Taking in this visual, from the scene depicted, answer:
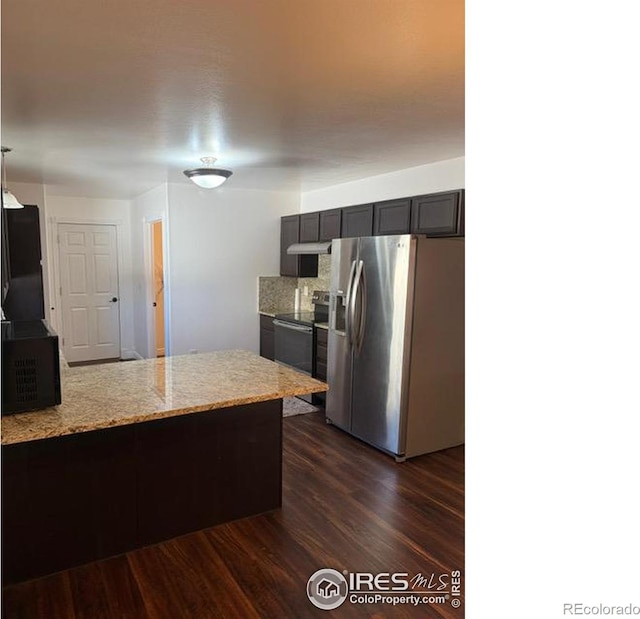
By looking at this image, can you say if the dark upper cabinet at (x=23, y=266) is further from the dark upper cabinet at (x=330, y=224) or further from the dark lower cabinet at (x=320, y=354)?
the dark upper cabinet at (x=330, y=224)

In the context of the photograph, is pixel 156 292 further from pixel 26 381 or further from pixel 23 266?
pixel 26 381

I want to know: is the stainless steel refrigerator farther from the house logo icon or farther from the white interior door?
the white interior door

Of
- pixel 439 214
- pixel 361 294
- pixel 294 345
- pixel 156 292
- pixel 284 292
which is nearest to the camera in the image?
pixel 439 214

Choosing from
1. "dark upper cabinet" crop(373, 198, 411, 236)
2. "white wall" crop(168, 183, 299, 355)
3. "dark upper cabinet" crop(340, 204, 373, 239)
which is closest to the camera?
"dark upper cabinet" crop(373, 198, 411, 236)

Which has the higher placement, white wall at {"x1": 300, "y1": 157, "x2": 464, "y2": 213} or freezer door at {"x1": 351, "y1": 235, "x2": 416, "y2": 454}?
white wall at {"x1": 300, "y1": 157, "x2": 464, "y2": 213}

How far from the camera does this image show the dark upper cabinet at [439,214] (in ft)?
11.7

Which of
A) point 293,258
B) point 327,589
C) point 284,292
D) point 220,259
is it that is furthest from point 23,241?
point 284,292

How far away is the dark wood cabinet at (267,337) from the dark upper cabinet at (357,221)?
1578mm

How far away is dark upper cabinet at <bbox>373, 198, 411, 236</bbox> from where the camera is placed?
4070 millimetres

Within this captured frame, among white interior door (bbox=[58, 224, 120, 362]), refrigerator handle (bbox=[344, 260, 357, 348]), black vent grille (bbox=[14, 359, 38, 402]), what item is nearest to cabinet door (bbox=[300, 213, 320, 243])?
refrigerator handle (bbox=[344, 260, 357, 348])

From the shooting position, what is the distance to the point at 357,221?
469cm

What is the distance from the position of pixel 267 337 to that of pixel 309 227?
4.73 feet

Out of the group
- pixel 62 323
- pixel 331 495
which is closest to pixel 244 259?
pixel 62 323
